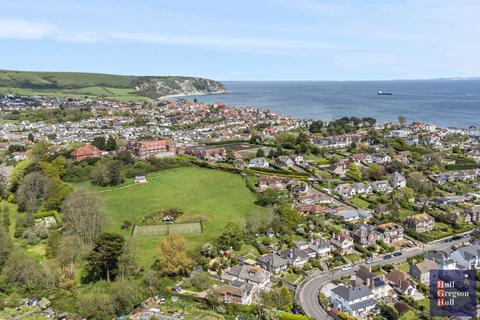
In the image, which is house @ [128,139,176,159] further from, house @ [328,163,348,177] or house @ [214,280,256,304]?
house @ [214,280,256,304]

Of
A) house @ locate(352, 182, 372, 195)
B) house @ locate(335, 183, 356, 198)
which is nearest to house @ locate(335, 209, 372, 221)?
house @ locate(335, 183, 356, 198)

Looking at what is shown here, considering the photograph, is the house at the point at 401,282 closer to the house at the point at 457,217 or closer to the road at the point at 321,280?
the road at the point at 321,280

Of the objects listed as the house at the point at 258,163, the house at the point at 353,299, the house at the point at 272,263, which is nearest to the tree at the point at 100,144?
the house at the point at 258,163

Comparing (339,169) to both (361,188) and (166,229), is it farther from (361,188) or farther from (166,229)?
(166,229)

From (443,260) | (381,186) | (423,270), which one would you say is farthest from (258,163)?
(423,270)

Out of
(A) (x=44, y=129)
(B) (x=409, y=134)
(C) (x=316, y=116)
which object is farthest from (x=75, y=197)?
(C) (x=316, y=116)
